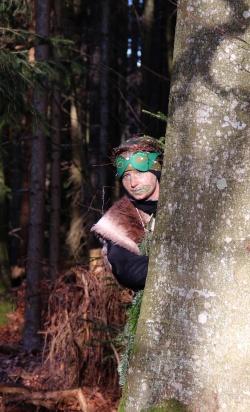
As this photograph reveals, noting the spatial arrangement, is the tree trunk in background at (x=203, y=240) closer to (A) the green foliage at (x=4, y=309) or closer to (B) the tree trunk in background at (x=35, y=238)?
(B) the tree trunk in background at (x=35, y=238)

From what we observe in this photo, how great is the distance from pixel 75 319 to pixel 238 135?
4535 mm

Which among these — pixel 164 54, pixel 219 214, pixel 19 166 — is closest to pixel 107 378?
pixel 219 214

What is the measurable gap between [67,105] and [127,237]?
13.4 meters

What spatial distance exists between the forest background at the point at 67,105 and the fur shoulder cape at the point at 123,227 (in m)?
3.77

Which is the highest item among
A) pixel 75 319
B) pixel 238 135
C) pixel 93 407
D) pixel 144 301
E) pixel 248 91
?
pixel 248 91

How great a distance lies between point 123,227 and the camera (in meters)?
3.42

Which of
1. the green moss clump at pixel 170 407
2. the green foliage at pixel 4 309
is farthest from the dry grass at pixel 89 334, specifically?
the green foliage at pixel 4 309

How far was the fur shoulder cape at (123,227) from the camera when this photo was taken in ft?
11.0

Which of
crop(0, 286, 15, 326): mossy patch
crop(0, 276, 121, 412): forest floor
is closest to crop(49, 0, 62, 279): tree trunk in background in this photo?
crop(0, 286, 15, 326): mossy patch

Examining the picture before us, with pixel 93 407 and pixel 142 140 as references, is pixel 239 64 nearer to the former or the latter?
pixel 142 140

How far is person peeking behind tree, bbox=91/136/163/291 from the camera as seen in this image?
11.1 ft

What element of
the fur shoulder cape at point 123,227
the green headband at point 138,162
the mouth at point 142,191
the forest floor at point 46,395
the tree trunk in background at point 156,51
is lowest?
the forest floor at point 46,395

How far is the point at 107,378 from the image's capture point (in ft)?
22.0

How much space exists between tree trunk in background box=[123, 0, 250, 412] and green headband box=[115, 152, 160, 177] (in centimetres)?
83
